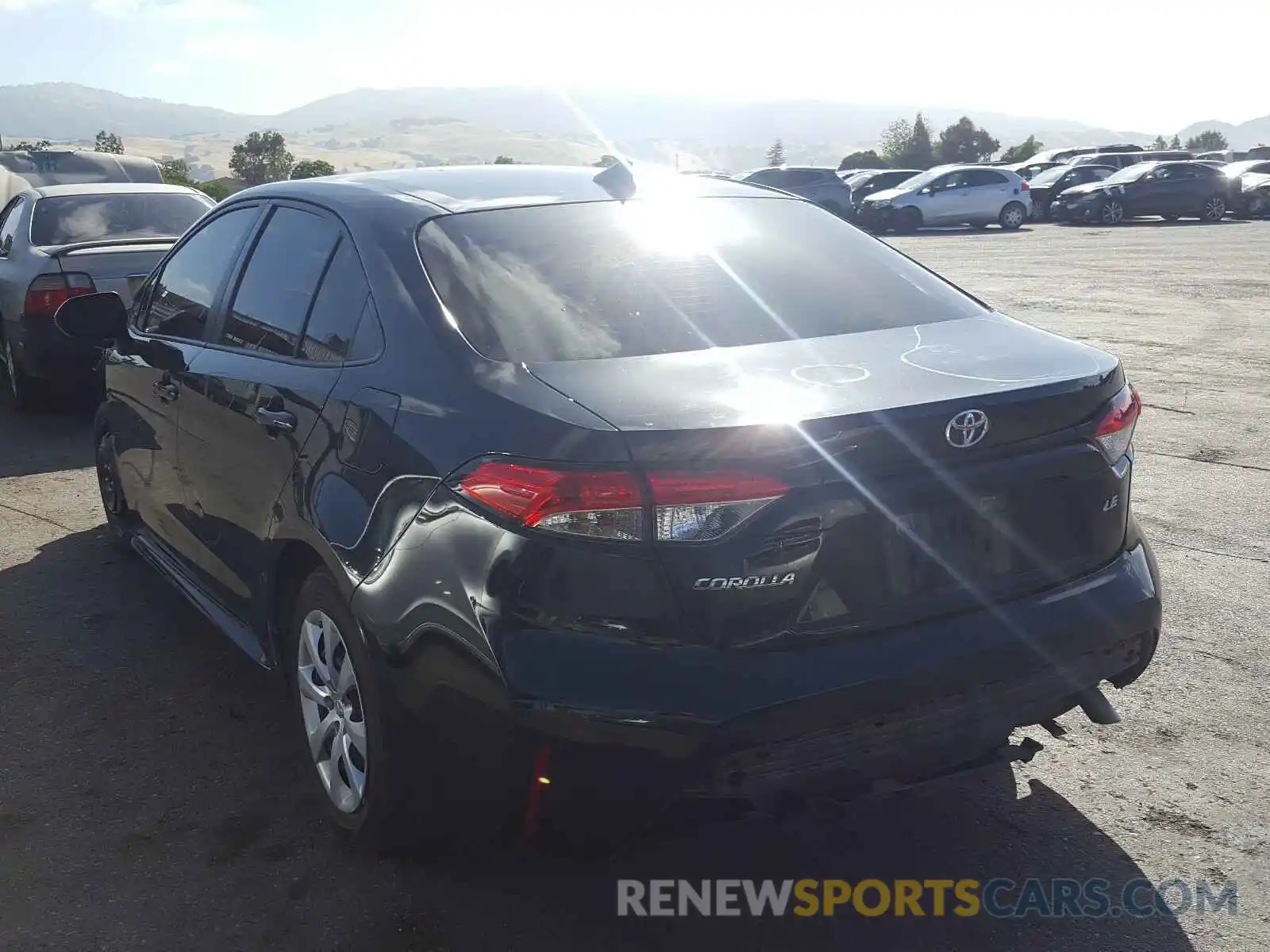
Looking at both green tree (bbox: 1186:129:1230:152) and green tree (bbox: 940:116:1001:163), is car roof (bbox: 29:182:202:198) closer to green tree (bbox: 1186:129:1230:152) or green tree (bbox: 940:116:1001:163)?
green tree (bbox: 940:116:1001:163)

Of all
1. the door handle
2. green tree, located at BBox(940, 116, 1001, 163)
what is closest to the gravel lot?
the door handle

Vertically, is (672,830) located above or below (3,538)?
above

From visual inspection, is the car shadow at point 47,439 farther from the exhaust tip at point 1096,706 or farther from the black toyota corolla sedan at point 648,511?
the exhaust tip at point 1096,706

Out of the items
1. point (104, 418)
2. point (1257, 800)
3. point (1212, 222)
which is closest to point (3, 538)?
point (104, 418)

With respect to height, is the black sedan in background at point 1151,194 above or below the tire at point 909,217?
above

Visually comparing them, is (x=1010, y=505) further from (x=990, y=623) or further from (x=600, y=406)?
(x=600, y=406)

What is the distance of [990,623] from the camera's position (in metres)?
2.61

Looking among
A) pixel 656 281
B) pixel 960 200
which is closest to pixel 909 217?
pixel 960 200

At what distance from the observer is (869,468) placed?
2.44m

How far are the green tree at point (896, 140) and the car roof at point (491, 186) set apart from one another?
7989 centimetres

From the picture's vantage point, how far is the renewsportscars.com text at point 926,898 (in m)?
2.81

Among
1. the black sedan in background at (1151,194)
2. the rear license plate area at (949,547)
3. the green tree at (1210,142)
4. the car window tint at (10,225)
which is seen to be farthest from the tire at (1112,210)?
the green tree at (1210,142)

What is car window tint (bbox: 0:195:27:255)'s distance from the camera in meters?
9.16

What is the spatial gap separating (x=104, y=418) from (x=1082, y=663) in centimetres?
437
